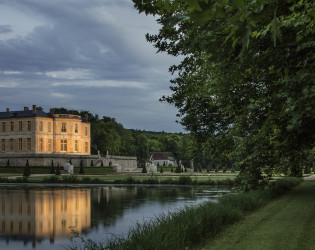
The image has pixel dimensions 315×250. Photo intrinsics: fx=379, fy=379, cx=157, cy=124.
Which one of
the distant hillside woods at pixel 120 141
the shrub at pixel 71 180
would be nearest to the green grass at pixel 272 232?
the shrub at pixel 71 180

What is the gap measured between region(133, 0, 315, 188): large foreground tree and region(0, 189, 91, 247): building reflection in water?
683 centimetres

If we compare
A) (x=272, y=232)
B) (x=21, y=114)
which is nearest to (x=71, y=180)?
(x=272, y=232)

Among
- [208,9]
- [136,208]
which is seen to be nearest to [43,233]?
[136,208]

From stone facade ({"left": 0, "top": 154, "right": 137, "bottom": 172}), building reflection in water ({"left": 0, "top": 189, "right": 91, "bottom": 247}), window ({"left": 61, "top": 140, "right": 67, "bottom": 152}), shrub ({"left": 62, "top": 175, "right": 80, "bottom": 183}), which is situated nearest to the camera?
building reflection in water ({"left": 0, "top": 189, "right": 91, "bottom": 247})

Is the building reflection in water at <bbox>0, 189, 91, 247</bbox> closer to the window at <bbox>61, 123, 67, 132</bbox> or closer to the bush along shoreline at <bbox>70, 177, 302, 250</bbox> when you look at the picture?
the bush along shoreline at <bbox>70, 177, 302, 250</bbox>

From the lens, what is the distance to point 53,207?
21.1 m

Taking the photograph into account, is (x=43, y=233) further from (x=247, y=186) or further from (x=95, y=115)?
(x=95, y=115)

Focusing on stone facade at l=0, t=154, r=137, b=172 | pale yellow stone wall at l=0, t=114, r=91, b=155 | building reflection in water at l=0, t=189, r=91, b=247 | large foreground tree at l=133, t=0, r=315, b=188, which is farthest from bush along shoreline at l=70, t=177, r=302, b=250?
pale yellow stone wall at l=0, t=114, r=91, b=155

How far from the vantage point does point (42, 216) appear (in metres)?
18.4

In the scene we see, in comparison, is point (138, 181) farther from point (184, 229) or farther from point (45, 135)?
point (45, 135)

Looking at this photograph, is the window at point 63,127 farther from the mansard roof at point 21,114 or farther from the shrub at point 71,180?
the shrub at point 71,180

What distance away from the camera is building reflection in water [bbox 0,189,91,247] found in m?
14.5

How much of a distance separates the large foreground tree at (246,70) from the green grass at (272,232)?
2.05 meters

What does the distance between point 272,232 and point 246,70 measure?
3.86 m
